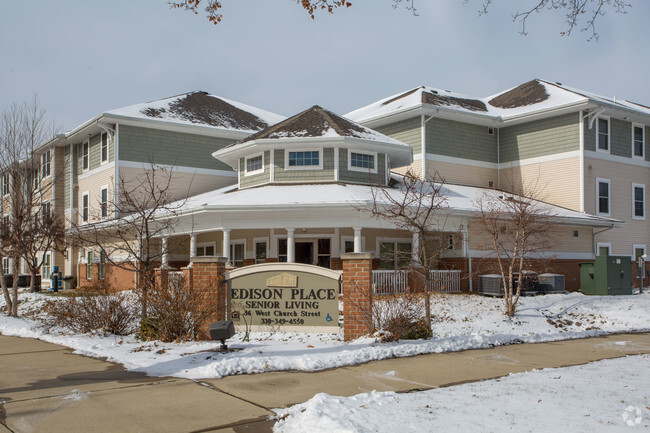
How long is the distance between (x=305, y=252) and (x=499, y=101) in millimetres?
16078

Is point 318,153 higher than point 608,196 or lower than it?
higher

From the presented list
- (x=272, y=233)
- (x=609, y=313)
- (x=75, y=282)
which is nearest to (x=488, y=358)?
(x=609, y=313)

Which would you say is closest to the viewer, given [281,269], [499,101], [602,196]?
[281,269]

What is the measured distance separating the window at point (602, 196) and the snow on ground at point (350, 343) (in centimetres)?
1067

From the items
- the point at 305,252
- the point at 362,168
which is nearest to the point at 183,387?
the point at 305,252

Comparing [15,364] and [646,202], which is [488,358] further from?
[646,202]

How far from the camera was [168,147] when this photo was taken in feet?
95.6

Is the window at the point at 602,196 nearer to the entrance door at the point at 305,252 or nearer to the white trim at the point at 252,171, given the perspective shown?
the entrance door at the point at 305,252

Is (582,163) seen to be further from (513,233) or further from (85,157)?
(85,157)

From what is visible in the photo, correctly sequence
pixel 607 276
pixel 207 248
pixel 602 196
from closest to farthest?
pixel 607 276 < pixel 207 248 < pixel 602 196

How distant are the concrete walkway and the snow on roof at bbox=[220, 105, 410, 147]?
13558 mm

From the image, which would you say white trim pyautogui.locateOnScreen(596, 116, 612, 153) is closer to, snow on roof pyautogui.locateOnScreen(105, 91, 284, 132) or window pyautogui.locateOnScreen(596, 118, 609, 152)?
window pyautogui.locateOnScreen(596, 118, 609, 152)

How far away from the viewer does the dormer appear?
22547 millimetres

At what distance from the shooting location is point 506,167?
3019 cm
